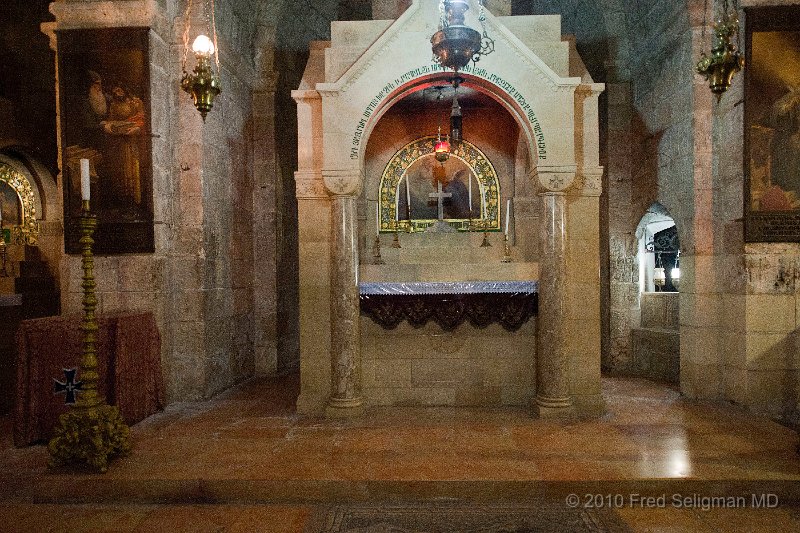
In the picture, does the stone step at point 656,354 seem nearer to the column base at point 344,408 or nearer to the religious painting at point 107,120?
the column base at point 344,408

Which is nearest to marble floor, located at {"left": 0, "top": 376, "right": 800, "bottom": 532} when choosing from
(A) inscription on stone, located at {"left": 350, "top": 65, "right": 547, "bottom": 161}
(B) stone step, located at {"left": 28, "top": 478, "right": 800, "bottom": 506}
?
(B) stone step, located at {"left": 28, "top": 478, "right": 800, "bottom": 506}

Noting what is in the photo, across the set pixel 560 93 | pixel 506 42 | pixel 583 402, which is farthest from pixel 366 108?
pixel 583 402

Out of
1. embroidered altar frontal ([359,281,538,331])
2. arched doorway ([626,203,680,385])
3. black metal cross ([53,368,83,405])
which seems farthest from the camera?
arched doorway ([626,203,680,385])

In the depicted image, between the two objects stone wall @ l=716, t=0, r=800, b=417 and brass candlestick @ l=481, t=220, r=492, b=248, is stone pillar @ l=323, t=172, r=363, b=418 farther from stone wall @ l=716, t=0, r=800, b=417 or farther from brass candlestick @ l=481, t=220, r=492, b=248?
stone wall @ l=716, t=0, r=800, b=417

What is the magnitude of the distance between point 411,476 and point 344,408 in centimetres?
189

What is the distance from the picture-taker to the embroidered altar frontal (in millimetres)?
6168

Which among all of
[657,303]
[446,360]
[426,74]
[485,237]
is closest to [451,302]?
[446,360]

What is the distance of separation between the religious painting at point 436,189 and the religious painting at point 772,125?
3.51 meters

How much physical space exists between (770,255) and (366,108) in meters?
5.52

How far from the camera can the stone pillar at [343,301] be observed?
20.0ft

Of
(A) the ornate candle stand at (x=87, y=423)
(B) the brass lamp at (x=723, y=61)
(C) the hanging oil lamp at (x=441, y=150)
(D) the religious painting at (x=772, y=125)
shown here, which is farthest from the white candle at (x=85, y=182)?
(D) the religious painting at (x=772, y=125)

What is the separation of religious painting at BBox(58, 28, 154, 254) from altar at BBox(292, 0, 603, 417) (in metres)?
2.15

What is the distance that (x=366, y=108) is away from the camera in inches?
242

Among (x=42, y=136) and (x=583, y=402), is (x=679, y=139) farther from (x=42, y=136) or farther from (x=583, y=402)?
(x=42, y=136)
